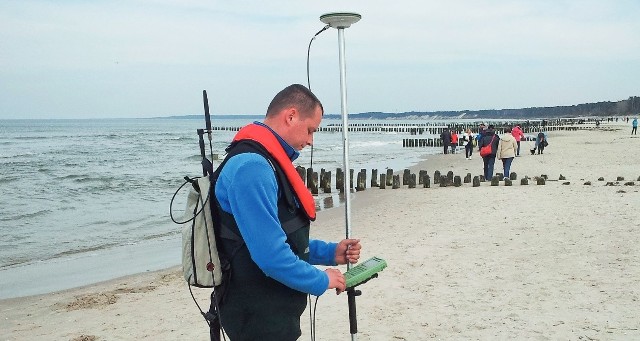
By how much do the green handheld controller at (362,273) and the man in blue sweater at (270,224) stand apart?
0.42 feet

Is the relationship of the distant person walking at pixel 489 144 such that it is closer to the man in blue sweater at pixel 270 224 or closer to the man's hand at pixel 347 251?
the man's hand at pixel 347 251

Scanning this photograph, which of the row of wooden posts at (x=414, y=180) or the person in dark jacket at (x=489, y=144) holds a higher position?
→ the person in dark jacket at (x=489, y=144)

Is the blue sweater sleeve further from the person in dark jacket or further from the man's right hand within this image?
the person in dark jacket

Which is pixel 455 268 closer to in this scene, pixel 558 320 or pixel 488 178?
pixel 558 320

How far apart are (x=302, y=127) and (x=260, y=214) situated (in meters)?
0.58

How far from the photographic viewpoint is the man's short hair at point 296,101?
2.59m

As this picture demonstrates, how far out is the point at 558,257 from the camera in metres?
7.34

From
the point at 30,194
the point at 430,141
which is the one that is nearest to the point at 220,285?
the point at 30,194

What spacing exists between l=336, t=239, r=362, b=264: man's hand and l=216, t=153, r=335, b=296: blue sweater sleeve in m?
0.67

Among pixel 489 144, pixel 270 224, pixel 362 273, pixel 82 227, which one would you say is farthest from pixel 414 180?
pixel 270 224

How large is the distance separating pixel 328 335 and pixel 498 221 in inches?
239

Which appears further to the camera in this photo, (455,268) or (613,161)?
(613,161)

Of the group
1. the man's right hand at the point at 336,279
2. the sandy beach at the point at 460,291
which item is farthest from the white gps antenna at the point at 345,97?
the sandy beach at the point at 460,291

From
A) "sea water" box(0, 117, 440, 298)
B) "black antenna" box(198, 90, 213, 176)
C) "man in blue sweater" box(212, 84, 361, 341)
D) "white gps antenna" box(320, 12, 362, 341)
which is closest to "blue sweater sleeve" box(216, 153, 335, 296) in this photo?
"man in blue sweater" box(212, 84, 361, 341)
